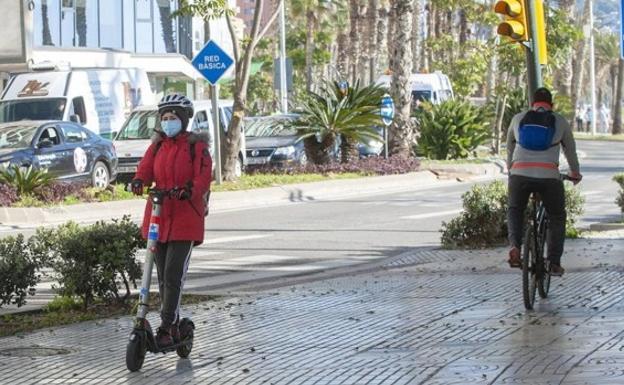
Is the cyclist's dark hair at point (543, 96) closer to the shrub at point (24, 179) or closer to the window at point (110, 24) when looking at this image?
the shrub at point (24, 179)

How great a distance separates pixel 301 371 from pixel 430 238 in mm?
11551

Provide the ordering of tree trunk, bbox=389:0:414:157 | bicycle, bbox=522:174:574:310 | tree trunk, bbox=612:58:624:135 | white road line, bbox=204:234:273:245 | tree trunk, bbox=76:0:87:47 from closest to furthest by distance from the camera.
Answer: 1. bicycle, bbox=522:174:574:310
2. white road line, bbox=204:234:273:245
3. tree trunk, bbox=389:0:414:157
4. tree trunk, bbox=76:0:87:47
5. tree trunk, bbox=612:58:624:135

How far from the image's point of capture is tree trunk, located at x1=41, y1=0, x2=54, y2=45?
173ft

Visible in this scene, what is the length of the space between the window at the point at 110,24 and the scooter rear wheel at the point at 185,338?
47.7m

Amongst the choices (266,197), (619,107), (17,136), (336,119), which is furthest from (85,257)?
(619,107)

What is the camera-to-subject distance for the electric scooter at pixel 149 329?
8695 mm

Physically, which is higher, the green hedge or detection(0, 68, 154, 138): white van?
detection(0, 68, 154, 138): white van

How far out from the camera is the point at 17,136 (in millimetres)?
27016

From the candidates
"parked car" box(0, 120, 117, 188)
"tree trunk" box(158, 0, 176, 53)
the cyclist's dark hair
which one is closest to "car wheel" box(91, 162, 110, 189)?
"parked car" box(0, 120, 117, 188)

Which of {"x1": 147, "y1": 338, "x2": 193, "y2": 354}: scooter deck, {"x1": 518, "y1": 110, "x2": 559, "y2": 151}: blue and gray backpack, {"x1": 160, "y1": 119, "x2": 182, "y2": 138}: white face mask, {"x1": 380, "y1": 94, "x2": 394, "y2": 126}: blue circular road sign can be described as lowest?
{"x1": 147, "y1": 338, "x2": 193, "y2": 354}: scooter deck

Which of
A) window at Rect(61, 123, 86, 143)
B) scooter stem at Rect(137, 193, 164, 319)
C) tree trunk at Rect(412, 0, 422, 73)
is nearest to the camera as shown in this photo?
scooter stem at Rect(137, 193, 164, 319)

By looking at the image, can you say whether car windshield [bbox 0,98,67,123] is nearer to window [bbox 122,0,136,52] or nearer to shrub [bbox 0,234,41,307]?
shrub [bbox 0,234,41,307]

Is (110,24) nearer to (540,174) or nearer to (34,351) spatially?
(540,174)

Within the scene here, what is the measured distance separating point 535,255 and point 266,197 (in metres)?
16.7
